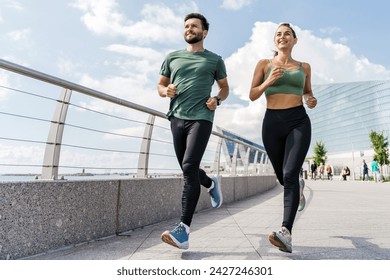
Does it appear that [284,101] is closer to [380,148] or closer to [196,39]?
[196,39]

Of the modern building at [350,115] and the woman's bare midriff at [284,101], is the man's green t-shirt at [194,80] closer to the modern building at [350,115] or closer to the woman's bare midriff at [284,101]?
the woman's bare midriff at [284,101]

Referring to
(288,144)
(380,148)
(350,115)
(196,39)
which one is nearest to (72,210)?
(196,39)

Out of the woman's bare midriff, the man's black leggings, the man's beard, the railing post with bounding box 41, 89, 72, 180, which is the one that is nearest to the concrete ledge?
the railing post with bounding box 41, 89, 72, 180

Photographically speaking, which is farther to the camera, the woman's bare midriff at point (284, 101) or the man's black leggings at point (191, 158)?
the woman's bare midriff at point (284, 101)

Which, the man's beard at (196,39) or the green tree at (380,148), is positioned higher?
the green tree at (380,148)

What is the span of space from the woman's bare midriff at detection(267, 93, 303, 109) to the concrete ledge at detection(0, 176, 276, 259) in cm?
196

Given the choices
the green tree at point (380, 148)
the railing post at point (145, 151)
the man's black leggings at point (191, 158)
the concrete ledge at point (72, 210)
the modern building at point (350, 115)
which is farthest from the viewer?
the modern building at point (350, 115)

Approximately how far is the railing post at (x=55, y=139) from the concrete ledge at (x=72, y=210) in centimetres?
17

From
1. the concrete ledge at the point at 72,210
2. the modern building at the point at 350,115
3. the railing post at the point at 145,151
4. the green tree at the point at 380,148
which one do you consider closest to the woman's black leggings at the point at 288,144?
the concrete ledge at the point at 72,210

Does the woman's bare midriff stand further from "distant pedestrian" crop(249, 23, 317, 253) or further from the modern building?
the modern building

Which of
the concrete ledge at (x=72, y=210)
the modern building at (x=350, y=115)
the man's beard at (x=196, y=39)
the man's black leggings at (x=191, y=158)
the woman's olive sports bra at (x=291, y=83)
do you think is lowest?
the concrete ledge at (x=72, y=210)

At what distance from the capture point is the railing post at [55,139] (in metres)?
3.29

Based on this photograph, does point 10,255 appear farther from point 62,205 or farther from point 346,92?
point 346,92

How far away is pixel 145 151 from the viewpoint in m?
4.86
